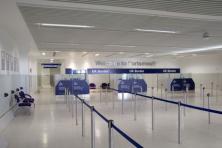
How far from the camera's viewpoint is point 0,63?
6.18m

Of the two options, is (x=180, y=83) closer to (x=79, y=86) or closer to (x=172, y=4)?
(x=79, y=86)

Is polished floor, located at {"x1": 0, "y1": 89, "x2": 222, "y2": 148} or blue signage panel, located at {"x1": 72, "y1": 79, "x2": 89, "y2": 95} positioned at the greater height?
blue signage panel, located at {"x1": 72, "y1": 79, "x2": 89, "y2": 95}

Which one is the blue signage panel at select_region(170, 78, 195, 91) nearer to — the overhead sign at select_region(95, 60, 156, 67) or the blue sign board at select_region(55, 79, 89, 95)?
the blue sign board at select_region(55, 79, 89, 95)

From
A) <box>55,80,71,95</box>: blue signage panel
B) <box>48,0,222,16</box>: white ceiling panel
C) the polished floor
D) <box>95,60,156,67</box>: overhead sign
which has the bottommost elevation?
the polished floor

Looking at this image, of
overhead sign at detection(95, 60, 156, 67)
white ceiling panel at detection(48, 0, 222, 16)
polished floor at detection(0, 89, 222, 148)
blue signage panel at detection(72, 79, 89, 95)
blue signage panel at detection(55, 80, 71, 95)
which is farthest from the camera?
overhead sign at detection(95, 60, 156, 67)

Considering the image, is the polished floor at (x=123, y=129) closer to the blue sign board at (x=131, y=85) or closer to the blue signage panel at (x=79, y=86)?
the blue signage panel at (x=79, y=86)

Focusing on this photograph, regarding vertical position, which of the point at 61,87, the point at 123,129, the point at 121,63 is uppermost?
the point at 121,63

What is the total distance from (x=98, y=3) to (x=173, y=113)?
18.5 feet

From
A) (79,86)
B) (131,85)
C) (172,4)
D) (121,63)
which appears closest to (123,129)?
(172,4)

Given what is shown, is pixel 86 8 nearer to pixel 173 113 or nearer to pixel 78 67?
pixel 173 113

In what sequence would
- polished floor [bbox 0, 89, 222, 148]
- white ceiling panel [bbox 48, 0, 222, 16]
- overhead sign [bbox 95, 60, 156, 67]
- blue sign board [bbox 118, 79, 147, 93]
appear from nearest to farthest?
white ceiling panel [bbox 48, 0, 222, 16] → polished floor [bbox 0, 89, 222, 148] → blue sign board [bbox 118, 79, 147, 93] → overhead sign [bbox 95, 60, 156, 67]

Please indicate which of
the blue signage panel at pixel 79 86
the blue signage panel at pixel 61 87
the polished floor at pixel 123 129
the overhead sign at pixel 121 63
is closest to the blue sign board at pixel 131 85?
the blue signage panel at pixel 79 86

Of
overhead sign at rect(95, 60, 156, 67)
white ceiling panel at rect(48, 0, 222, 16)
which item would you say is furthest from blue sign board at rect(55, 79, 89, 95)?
white ceiling panel at rect(48, 0, 222, 16)

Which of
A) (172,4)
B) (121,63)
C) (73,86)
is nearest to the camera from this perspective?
(172,4)
